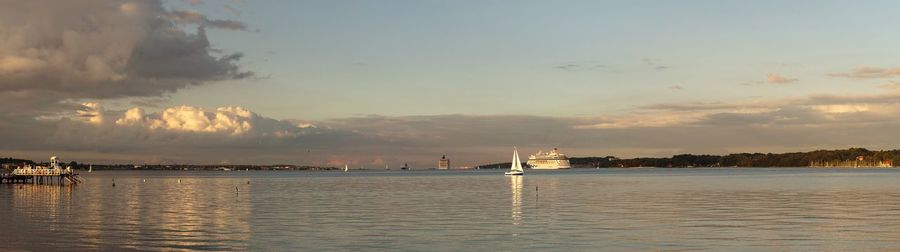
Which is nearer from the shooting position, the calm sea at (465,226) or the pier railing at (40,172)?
the calm sea at (465,226)

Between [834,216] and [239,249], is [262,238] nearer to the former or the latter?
[239,249]

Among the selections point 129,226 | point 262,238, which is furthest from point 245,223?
point 262,238

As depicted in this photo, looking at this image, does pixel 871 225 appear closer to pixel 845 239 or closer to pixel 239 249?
pixel 845 239

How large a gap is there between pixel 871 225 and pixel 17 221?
170 ft

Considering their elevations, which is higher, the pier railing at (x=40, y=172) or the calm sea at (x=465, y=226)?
the pier railing at (x=40, y=172)

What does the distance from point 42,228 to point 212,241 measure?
1494cm

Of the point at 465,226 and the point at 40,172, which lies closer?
the point at 465,226

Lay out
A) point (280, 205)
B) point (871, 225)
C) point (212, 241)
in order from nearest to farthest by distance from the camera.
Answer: point (212, 241), point (871, 225), point (280, 205)

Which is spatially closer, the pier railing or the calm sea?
the calm sea

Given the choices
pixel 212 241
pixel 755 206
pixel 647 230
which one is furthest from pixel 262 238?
pixel 755 206

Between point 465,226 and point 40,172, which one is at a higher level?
point 40,172

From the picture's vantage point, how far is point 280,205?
74688mm

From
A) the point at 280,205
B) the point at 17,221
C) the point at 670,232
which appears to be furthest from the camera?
the point at 280,205

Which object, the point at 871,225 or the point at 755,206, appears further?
the point at 755,206
